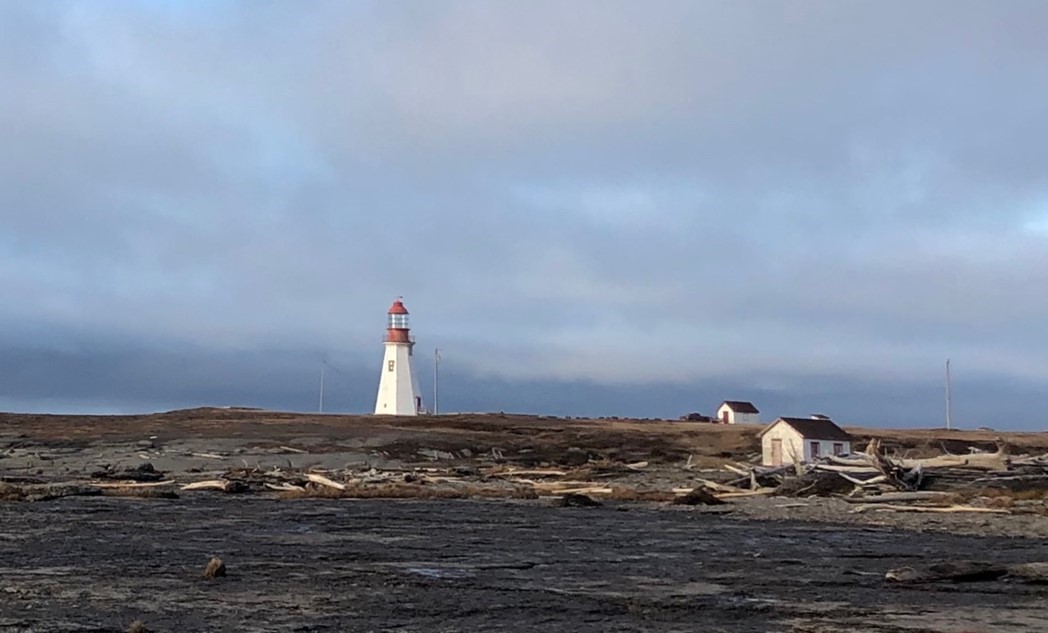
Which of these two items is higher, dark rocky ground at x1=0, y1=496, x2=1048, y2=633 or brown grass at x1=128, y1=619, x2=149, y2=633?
brown grass at x1=128, y1=619, x2=149, y2=633

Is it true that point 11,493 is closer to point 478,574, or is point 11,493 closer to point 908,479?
point 478,574

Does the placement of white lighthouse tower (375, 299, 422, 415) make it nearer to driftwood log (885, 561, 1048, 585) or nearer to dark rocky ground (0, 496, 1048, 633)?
dark rocky ground (0, 496, 1048, 633)

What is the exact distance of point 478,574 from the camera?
14.1 metres

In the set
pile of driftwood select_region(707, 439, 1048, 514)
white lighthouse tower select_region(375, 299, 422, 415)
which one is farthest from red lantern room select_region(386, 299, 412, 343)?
pile of driftwood select_region(707, 439, 1048, 514)

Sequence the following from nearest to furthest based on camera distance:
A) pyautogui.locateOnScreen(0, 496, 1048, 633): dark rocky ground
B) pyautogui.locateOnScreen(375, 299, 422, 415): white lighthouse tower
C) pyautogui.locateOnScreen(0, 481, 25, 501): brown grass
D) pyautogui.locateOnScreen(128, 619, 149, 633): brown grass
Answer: pyautogui.locateOnScreen(128, 619, 149, 633): brown grass → pyautogui.locateOnScreen(0, 496, 1048, 633): dark rocky ground → pyautogui.locateOnScreen(0, 481, 25, 501): brown grass → pyautogui.locateOnScreen(375, 299, 422, 415): white lighthouse tower

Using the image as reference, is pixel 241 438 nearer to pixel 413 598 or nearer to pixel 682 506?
pixel 682 506

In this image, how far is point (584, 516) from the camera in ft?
78.3

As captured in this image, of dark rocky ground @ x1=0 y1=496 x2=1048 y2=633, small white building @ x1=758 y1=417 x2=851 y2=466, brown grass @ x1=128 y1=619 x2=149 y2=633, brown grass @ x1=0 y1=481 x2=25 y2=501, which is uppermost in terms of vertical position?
small white building @ x1=758 y1=417 x2=851 y2=466

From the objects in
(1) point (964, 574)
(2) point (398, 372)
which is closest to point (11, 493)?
(1) point (964, 574)

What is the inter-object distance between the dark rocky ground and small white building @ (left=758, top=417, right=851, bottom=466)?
51.9 ft

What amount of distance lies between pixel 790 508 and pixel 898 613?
14.7m

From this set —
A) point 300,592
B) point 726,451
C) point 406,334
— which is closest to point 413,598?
point 300,592

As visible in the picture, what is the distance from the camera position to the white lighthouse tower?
209 feet

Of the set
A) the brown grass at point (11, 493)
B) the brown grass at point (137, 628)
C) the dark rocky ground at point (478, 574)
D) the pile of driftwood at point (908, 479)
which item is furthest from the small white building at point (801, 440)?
the brown grass at point (137, 628)
